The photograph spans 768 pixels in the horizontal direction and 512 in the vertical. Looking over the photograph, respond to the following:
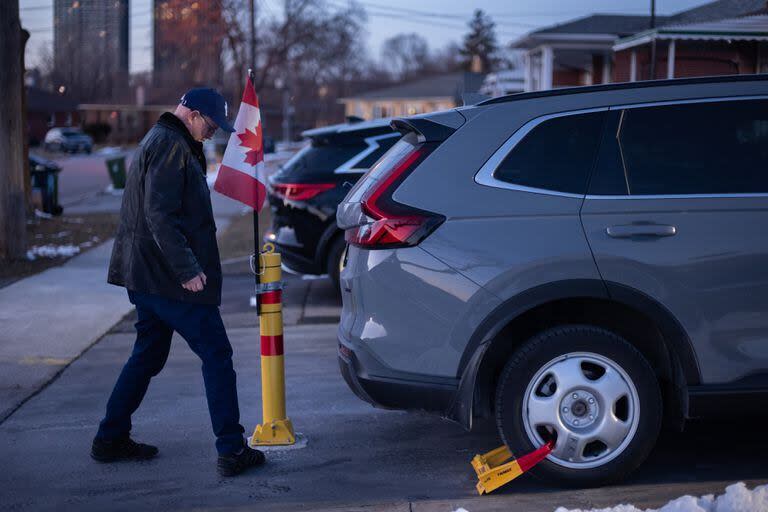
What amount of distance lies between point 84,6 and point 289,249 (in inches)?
415

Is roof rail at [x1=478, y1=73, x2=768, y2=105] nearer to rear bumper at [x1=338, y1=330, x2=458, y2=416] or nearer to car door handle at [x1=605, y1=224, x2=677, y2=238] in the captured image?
car door handle at [x1=605, y1=224, x2=677, y2=238]

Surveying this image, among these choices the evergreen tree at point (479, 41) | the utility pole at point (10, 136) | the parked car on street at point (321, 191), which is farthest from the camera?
the evergreen tree at point (479, 41)

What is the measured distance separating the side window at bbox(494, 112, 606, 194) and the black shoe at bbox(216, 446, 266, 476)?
189cm

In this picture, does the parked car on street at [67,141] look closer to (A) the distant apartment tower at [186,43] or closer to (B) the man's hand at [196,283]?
(A) the distant apartment tower at [186,43]

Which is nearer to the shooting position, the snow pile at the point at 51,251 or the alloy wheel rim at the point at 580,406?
the alloy wheel rim at the point at 580,406

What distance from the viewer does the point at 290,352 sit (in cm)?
788

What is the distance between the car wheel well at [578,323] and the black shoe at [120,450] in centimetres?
185

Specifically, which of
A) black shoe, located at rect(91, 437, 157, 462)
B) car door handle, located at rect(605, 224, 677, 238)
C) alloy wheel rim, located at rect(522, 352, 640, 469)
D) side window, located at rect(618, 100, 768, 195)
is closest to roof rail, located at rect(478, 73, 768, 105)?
side window, located at rect(618, 100, 768, 195)

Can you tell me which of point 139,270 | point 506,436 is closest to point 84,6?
point 139,270

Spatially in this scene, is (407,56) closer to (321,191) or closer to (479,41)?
(479,41)

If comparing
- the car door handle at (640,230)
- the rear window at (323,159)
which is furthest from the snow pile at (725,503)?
the rear window at (323,159)

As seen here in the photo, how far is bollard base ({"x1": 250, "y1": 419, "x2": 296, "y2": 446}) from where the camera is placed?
5371 millimetres

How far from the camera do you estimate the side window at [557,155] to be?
4.54m

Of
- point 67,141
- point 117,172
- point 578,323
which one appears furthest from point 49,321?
point 67,141
